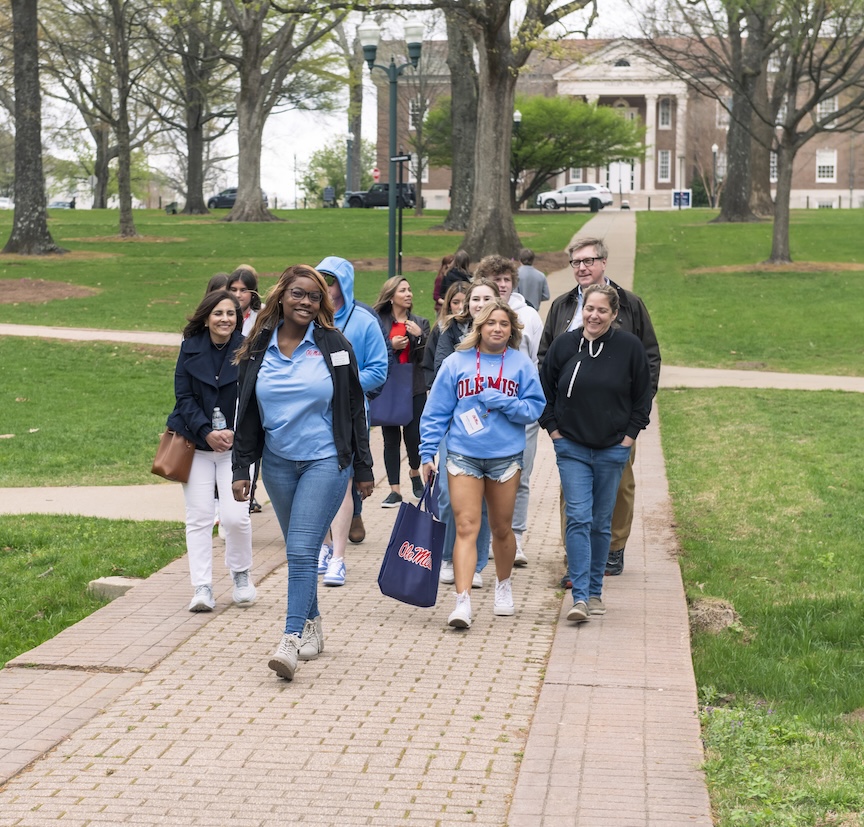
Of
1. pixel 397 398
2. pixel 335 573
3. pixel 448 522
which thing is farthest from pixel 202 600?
pixel 397 398

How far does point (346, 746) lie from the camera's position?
519 cm

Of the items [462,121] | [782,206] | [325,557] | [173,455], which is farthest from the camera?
[462,121]

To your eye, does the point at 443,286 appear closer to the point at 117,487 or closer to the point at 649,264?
the point at 117,487

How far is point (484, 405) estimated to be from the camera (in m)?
6.87

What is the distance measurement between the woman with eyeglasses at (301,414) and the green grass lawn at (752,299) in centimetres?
1322

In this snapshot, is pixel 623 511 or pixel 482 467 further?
pixel 623 511

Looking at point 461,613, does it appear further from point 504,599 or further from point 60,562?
point 60,562

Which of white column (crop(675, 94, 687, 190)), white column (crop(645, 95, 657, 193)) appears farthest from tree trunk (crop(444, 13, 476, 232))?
white column (crop(675, 94, 687, 190))

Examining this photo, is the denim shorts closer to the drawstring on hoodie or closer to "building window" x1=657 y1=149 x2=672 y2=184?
the drawstring on hoodie

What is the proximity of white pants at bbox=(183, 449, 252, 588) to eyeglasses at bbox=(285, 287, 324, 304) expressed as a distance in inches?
55.8

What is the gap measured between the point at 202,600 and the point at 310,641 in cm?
100

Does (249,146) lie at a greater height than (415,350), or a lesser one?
greater

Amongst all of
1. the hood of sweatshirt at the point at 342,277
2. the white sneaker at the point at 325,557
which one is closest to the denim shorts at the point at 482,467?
the hood of sweatshirt at the point at 342,277

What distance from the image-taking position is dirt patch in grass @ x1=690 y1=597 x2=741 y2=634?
7.17m
